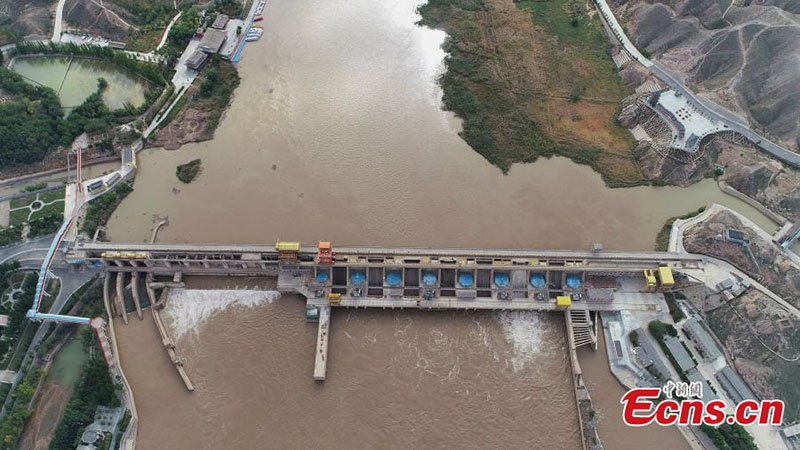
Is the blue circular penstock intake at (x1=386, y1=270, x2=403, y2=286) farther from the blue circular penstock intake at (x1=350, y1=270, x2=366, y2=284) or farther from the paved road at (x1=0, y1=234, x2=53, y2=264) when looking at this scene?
the paved road at (x1=0, y1=234, x2=53, y2=264)

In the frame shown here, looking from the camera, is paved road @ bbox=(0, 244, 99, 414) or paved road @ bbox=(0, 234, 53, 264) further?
paved road @ bbox=(0, 234, 53, 264)

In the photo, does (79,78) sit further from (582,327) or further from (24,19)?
(582,327)

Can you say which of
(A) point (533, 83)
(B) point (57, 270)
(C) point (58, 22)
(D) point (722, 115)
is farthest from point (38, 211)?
(D) point (722, 115)

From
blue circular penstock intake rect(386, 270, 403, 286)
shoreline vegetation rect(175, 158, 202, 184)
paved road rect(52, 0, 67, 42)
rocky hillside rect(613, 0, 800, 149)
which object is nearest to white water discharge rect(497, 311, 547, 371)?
blue circular penstock intake rect(386, 270, 403, 286)

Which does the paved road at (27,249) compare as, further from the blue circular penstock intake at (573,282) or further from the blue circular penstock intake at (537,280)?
the blue circular penstock intake at (573,282)

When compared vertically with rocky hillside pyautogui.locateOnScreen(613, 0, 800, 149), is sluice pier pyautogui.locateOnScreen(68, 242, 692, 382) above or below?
below

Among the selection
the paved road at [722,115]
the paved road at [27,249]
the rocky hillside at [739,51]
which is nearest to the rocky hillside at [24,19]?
the paved road at [27,249]
